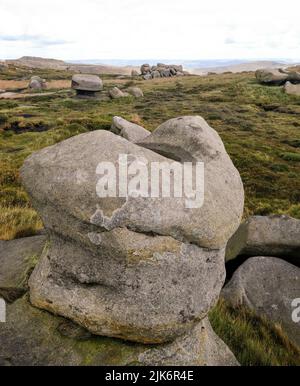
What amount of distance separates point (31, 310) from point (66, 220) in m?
1.58

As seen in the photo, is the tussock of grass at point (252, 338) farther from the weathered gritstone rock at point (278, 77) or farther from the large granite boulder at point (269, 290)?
the weathered gritstone rock at point (278, 77)

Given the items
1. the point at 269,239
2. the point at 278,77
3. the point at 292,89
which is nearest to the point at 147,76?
the point at 278,77

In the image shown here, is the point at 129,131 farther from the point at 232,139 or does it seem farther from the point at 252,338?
the point at 232,139

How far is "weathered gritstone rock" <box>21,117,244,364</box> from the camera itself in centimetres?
509

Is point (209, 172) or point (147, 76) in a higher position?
point (209, 172)

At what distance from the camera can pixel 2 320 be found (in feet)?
18.8

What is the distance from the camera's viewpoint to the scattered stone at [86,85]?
66.3 metres

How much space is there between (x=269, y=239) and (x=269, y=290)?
5.08 feet

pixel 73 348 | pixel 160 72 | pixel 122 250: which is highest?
pixel 122 250

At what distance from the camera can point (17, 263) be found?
7102 millimetres

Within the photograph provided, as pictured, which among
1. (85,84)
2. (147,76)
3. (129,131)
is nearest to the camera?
(129,131)

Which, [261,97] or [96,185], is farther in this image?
[261,97]
